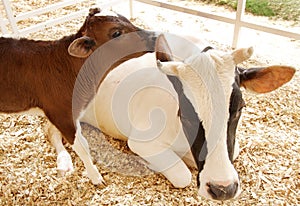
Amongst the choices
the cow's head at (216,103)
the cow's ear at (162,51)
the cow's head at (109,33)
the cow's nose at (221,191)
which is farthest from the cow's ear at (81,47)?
the cow's nose at (221,191)

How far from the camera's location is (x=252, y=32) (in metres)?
3.72

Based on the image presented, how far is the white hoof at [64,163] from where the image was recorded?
6.82ft

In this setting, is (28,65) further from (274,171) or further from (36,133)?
A: (274,171)

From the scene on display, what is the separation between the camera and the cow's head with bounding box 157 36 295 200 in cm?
135

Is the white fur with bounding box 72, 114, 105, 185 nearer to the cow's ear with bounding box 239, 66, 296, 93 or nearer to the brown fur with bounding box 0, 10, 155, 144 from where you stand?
the brown fur with bounding box 0, 10, 155, 144

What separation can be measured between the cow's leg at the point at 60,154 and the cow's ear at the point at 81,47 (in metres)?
0.75

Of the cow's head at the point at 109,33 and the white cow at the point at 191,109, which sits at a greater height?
the cow's head at the point at 109,33

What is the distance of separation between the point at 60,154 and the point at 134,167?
47 centimetres

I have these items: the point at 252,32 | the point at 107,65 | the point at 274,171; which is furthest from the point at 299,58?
the point at 107,65

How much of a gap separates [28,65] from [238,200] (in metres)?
1.34

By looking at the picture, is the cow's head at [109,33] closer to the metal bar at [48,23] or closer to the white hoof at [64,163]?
the white hoof at [64,163]

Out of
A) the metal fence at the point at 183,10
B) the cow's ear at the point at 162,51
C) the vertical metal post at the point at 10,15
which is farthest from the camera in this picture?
the vertical metal post at the point at 10,15

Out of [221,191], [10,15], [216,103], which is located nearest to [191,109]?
[216,103]

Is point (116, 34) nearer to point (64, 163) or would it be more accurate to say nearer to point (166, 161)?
point (166, 161)
